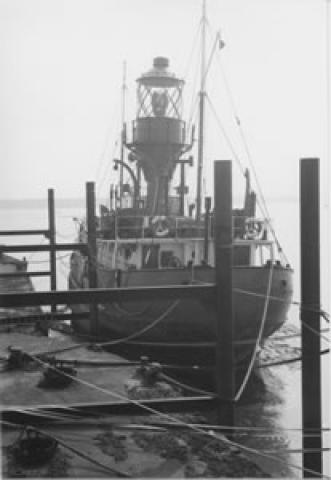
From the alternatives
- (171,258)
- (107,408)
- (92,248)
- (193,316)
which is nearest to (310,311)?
(107,408)

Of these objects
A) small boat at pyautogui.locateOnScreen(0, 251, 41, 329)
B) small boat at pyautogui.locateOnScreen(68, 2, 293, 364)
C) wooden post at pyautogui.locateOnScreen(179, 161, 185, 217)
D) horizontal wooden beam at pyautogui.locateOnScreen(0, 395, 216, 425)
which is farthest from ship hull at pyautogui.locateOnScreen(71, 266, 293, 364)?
horizontal wooden beam at pyautogui.locateOnScreen(0, 395, 216, 425)

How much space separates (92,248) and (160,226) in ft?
9.75

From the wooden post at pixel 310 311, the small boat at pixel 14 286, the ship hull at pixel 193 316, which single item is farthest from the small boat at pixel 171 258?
the wooden post at pixel 310 311

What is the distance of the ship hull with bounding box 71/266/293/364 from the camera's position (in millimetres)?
14039

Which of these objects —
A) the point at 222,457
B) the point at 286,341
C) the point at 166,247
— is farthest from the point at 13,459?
the point at 286,341

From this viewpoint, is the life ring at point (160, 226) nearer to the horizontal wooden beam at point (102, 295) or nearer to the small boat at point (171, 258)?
the small boat at point (171, 258)

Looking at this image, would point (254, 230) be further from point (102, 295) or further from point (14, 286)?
point (102, 295)

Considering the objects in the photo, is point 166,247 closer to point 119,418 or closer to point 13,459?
point 119,418

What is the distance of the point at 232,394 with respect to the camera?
5867mm

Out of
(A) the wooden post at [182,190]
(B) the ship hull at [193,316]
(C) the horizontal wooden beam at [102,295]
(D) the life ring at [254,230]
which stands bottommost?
(B) the ship hull at [193,316]

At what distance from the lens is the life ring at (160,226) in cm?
1625

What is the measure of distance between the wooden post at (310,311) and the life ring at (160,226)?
33.0ft

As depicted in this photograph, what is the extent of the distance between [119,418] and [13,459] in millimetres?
1911

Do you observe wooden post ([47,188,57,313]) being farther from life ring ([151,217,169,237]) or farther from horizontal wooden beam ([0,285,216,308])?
horizontal wooden beam ([0,285,216,308])
